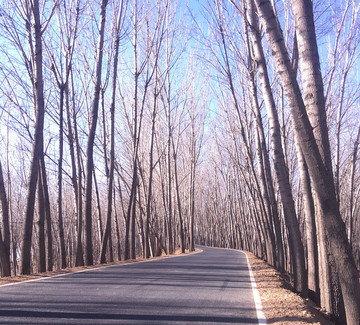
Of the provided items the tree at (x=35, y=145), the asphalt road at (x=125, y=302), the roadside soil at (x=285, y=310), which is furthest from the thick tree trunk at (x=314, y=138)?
the tree at (x=35, y=145)

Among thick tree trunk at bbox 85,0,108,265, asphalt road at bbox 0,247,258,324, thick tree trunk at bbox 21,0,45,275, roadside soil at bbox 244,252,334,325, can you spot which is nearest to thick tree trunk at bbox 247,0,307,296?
roadside soil at bbox 244,252,334,325

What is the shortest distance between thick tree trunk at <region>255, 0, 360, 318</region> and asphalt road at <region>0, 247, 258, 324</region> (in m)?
1.12

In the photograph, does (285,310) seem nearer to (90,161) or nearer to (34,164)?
(34,164)

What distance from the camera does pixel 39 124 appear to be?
10.5 metres

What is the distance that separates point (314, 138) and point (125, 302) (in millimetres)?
3089

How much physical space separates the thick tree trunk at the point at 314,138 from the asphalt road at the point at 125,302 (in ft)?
3.69

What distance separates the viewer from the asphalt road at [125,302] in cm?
436

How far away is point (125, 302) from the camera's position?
209 inches

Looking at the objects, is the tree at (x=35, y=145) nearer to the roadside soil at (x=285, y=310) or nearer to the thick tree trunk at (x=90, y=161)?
the thick tree trunk at (x=90, y=161)

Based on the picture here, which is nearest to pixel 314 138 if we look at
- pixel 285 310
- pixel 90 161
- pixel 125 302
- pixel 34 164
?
pixel 285 310

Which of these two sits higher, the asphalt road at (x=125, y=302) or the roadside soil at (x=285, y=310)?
the asphalt road at (x=125, y=302)

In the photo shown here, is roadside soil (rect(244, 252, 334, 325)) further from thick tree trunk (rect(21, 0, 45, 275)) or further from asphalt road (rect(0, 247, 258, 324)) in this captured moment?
thick tree trunk (rect(21, 0, 45, 275))

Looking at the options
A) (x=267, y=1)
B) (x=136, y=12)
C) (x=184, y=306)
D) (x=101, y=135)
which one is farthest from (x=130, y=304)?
(x=101, y=135)

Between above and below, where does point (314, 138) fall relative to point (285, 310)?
above
